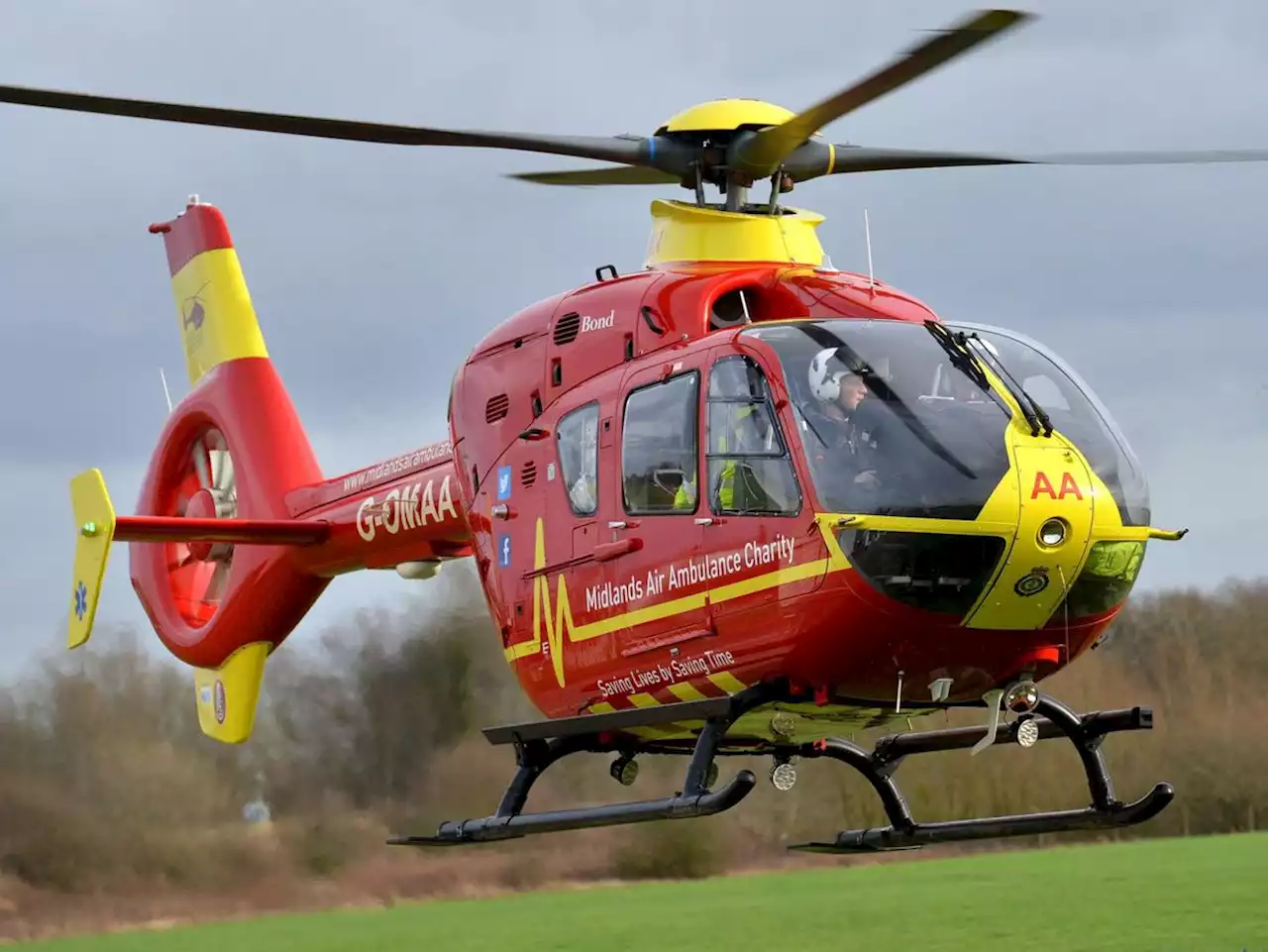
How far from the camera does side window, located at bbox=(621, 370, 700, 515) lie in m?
9.42

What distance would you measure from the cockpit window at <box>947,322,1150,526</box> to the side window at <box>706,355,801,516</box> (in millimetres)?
1110

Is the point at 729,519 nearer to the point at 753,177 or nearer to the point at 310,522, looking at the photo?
the point at 753,177

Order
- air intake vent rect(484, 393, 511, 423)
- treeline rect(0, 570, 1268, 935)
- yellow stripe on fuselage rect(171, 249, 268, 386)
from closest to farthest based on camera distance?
air intake vent rect(484, 393, 511, 423) < yellow stripe on fuselage rect(171, 249, 268, 386) < treeline rect(0, 570, 1268, 935)

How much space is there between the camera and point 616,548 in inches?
388

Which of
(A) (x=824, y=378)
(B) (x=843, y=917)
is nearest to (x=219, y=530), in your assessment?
(A) (x=824, y=378)

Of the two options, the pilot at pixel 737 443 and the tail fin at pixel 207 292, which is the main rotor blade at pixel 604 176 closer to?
the pilot at pixel 737 443

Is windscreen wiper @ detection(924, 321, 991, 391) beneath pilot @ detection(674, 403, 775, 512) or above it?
above

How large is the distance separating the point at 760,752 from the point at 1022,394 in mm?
2736

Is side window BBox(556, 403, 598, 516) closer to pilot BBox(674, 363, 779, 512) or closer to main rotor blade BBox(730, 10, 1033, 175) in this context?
pilot BBox(674, 363, 779, 512)

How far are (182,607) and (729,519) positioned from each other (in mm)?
6957

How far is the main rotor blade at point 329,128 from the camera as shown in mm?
9914

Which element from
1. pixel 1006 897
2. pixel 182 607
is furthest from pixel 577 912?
pixel 182 607

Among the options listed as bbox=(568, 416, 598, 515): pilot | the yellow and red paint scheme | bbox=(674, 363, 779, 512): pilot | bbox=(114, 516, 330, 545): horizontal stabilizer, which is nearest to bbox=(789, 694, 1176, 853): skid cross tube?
the yellow and red paint scheme

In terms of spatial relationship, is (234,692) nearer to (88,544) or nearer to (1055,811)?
(88,544)
